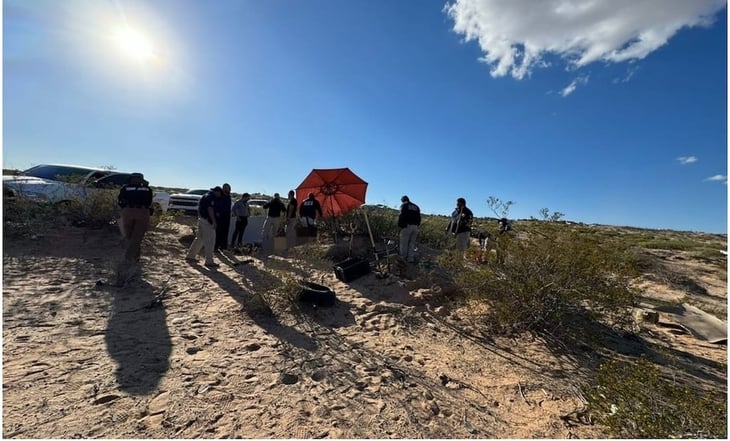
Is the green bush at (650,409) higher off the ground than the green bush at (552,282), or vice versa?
the green bush at (552,282)

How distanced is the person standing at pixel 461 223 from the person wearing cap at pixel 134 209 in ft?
19.2

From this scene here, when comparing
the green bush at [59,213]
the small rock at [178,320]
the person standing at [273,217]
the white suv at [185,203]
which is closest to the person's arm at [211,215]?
the person standing at [273,217]

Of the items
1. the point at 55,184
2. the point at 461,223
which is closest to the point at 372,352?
the point at 461,223

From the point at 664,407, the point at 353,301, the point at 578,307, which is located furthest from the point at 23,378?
the point at 578,307

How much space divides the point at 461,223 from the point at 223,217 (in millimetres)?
5148

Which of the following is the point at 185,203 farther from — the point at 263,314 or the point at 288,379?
the point at 288,379

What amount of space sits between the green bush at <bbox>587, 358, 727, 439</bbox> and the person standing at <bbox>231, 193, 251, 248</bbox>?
7.78 meters

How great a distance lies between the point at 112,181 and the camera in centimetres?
978

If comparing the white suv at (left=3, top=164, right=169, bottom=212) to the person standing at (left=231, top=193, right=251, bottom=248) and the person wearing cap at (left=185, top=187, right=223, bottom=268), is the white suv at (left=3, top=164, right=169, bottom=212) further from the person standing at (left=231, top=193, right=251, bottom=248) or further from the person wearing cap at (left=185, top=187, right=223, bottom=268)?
the person wearing cap at (left=185, top=187, right=223, bottom=268)

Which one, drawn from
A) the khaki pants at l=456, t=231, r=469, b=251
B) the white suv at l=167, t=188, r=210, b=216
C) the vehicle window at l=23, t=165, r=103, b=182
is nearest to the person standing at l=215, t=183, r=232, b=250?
the vehicle window at l=23, t=165, r=103, b=182

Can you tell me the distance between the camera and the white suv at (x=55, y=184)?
793 cm

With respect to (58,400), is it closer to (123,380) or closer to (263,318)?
(123,380)

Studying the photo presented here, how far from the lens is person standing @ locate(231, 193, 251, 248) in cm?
877

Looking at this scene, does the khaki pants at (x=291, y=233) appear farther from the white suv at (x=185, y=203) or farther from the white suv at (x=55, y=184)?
the white suv at (x=185, y=203)
